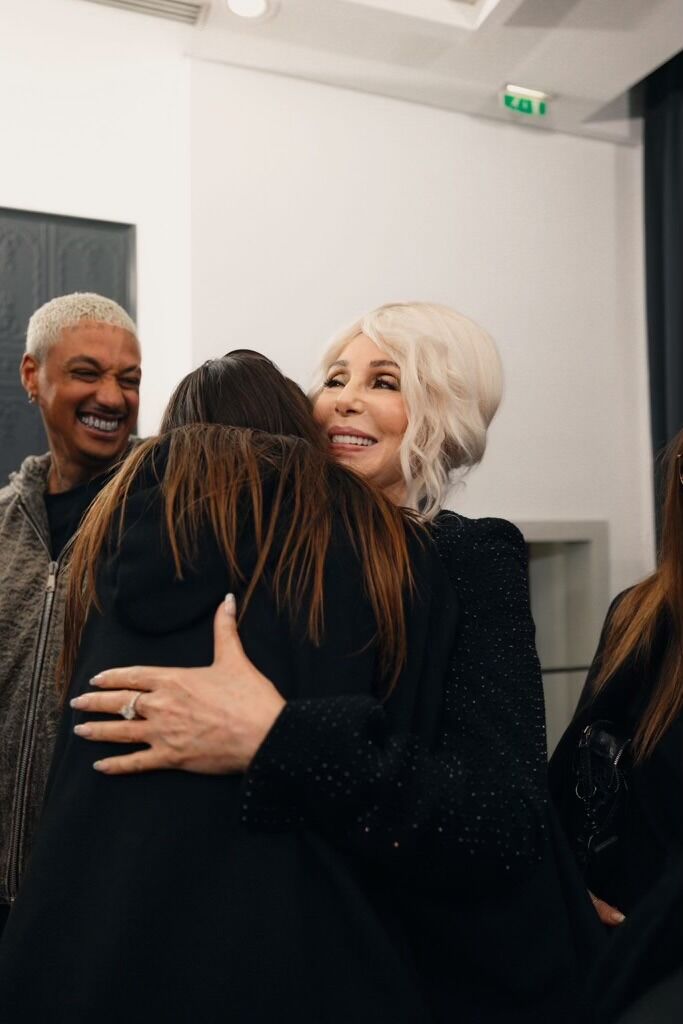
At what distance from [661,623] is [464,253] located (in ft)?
6.71

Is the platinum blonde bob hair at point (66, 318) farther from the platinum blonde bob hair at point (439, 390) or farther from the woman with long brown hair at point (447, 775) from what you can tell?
the woman with long brown hair at point (447, 775)

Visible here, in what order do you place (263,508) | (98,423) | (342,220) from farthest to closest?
1. (342,220)
2. (98,423)
3. (263,508)

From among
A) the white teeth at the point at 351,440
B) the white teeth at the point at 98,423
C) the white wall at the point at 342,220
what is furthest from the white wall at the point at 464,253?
the white teeth at the point at 351,440

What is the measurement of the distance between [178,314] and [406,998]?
7.98ft

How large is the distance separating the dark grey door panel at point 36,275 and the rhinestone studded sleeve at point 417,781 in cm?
210

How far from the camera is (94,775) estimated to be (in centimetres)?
106

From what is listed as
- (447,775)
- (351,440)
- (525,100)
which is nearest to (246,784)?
(447,775)

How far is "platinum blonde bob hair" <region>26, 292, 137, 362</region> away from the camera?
2074 millimetres

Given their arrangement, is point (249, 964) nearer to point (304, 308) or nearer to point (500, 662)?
point (500, 662)

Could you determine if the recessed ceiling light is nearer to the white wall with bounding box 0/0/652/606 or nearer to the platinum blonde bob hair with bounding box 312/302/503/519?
the white wall with bounding box 0/0/652/606

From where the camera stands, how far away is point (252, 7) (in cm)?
276

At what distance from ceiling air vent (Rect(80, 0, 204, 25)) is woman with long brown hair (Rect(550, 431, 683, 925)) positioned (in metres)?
2.07

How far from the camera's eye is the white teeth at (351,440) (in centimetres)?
163

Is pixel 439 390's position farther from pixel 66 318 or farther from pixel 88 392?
pixel 66 318
